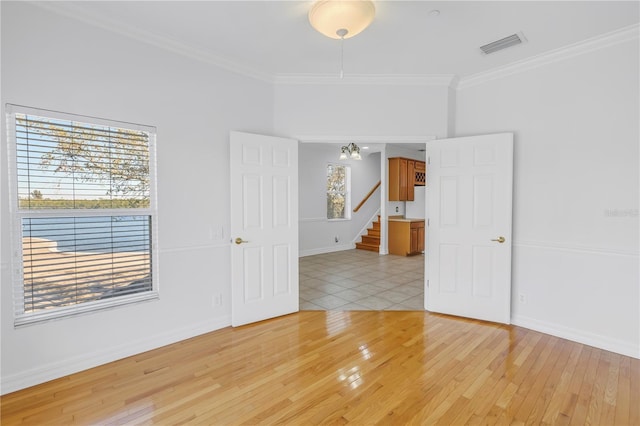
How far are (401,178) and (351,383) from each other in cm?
616

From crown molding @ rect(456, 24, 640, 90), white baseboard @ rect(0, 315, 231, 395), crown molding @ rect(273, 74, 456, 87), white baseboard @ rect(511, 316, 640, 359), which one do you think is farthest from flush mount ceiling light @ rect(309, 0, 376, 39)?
white baseboard @ rect(511, 316, 640, 359)

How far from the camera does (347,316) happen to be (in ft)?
11.9

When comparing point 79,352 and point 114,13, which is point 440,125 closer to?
point 114,13

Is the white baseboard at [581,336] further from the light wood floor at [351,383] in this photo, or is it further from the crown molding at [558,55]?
the crown molding at [558,55]

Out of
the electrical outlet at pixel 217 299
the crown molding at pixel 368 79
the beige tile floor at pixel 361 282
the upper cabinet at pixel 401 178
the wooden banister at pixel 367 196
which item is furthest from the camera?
the wooden banister at pixel 367 196

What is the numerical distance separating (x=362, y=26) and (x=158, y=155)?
2.05 m

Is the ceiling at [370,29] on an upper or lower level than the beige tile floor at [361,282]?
upper

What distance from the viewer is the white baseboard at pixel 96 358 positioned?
2229 millimetres

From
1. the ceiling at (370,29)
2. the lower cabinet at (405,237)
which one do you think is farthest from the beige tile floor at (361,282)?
the ceiling at (370,29)

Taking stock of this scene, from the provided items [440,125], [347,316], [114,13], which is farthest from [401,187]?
[114,13]

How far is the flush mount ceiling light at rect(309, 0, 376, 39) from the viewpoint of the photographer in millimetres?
2131

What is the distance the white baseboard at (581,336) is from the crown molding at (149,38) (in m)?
3.87

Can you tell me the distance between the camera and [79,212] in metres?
2.47

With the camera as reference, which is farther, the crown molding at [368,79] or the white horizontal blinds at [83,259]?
the crown molding at [368,79]
